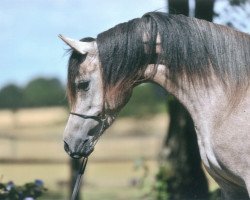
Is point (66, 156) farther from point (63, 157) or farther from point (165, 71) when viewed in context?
point (165, 71)

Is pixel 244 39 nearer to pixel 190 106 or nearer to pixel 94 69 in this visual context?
pixel 190 106

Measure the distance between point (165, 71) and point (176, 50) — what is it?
0.55 ft

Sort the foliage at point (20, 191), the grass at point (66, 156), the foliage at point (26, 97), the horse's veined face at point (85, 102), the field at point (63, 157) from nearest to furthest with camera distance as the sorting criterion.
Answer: the horse's veined face at point (85, 102), the foliage at point (20, 191), the grass at point (66, 156), the field at point (63, 157), the foliage at point (26, 97)

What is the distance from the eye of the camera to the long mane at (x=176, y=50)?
438 centimetres

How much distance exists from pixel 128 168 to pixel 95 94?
18626mm

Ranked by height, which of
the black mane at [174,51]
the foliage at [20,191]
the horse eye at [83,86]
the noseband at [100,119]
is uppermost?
the black mane at [174,51]

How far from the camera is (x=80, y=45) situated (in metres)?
4.44

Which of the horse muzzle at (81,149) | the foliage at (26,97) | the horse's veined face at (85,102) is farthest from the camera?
the foliage at (26,97)

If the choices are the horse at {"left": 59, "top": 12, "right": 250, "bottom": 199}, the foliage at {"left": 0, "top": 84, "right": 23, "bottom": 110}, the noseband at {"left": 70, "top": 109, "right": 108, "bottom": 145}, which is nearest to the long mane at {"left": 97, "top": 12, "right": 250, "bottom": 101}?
the horse at {"left": 59, "top": 12, "right": 250, "bottom": 199}

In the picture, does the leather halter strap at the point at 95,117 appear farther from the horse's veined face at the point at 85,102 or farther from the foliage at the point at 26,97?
the foliage at the point at 26,97

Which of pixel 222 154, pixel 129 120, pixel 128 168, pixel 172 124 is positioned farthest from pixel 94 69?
pixel 129 120

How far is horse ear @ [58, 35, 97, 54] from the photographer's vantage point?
173 inches

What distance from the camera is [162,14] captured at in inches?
179

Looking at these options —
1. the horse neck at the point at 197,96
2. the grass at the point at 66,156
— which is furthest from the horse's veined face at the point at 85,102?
the grass at the point at 66,156
